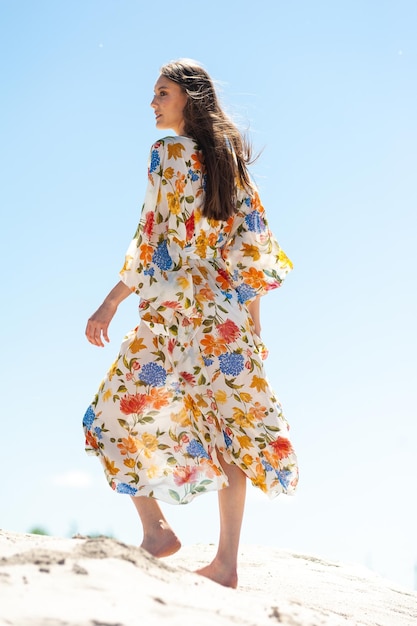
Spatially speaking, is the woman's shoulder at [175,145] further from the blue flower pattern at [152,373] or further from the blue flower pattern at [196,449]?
the blue flower pattern at [196,449]

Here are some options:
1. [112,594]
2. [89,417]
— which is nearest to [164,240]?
[89,417]

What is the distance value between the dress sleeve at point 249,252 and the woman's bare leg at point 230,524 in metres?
0.78

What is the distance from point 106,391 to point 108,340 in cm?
24

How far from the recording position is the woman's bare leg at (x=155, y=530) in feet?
11.9

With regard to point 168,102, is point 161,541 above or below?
below

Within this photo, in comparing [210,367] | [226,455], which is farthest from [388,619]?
[210,367]

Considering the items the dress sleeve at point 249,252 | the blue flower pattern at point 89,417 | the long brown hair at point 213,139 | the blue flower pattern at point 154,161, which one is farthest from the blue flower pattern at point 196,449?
the blue flower pattern at point 154,161

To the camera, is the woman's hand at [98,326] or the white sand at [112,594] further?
the woman's hand at [98,326]

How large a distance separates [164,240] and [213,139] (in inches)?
20.0

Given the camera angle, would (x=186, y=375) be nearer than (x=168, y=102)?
Yes

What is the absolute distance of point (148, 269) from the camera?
3.65 meters

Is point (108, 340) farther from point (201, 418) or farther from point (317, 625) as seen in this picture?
point (317, 625)

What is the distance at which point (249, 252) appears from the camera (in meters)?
3.88

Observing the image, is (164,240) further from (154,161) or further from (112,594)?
(112,594)
